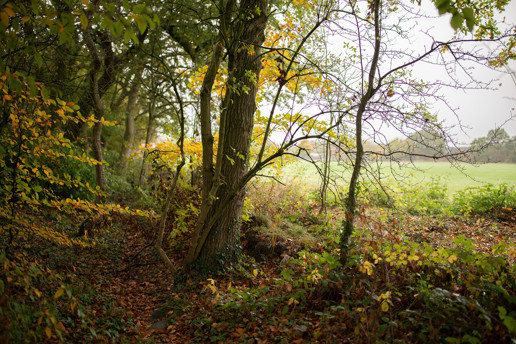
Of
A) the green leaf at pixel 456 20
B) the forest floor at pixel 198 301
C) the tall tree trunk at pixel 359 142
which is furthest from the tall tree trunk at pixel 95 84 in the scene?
the green leaf at pixel 456 20

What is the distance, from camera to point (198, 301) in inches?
161

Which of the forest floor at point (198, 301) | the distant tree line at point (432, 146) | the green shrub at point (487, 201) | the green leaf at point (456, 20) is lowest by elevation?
the forest floor at point (198, 301)

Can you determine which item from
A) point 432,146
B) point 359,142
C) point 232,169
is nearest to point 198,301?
point 232,169

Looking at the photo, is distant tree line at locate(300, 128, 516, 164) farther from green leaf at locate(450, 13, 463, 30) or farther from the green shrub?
the green shrub

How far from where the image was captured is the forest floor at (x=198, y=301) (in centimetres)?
302

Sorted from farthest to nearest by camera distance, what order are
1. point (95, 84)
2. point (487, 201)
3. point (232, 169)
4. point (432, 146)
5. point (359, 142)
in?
point (487, 201) < point (95, 84) < point (232, 169) < point (359, 142) < point (432, 146)

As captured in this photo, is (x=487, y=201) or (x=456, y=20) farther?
(x=487, y=201)

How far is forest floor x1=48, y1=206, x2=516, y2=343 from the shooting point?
3020 millimetres

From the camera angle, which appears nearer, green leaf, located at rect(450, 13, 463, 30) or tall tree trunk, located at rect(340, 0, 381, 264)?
green leaf, located at rect(450, 13, 463, 30)

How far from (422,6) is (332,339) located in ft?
13.6

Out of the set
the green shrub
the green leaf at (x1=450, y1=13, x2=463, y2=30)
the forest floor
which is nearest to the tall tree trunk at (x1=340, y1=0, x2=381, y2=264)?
the forest floor

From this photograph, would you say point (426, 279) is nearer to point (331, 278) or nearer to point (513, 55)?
point (331, 278)

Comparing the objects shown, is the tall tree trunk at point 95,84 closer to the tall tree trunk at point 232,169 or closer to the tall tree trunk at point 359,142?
the tall tree trunk at point 232,169

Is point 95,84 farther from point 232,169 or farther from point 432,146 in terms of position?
point 432,146
